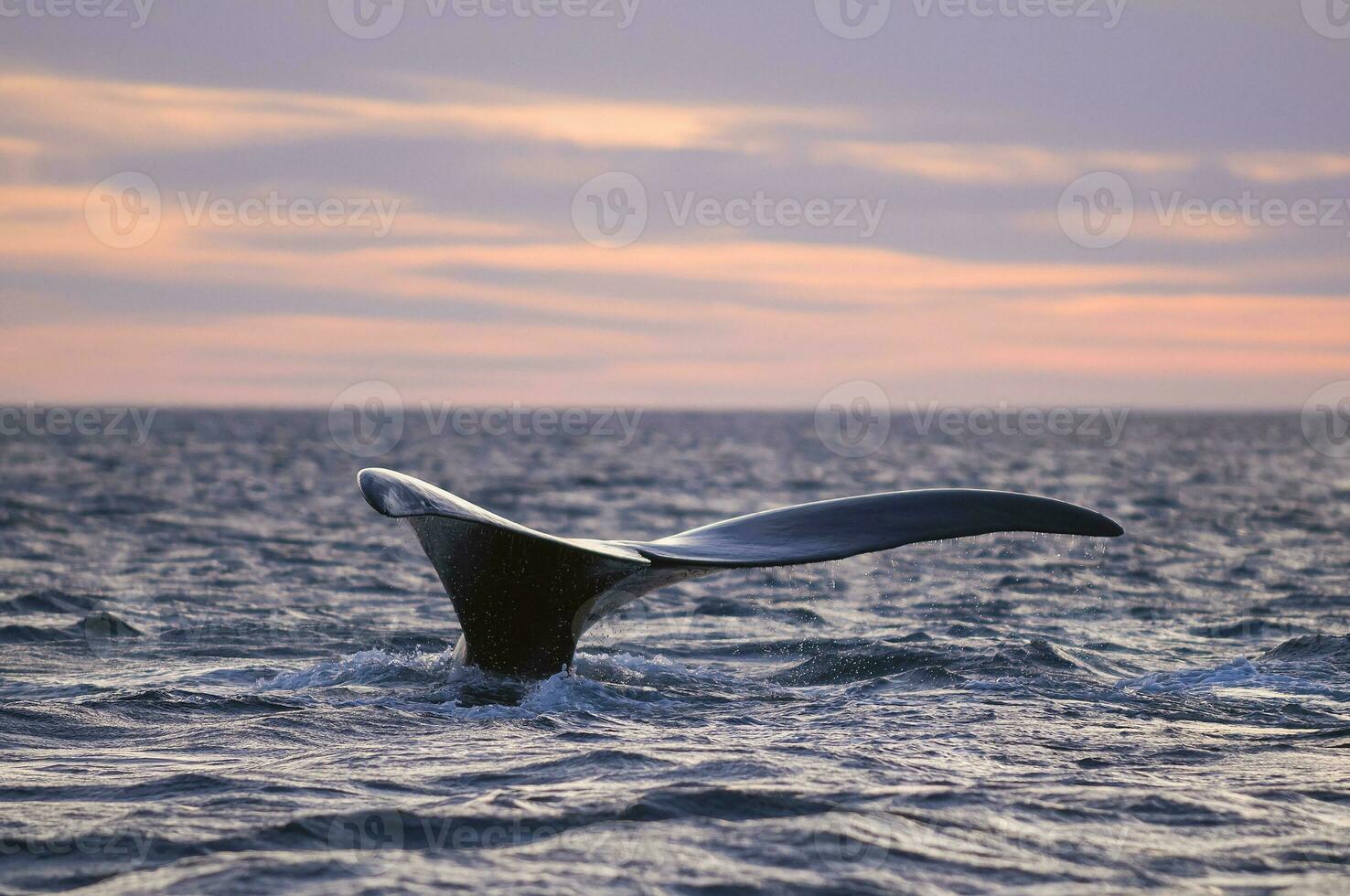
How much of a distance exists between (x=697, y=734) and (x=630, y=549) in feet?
3.22

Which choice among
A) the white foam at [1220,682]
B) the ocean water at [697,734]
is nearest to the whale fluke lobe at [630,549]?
the ocean water at [697,734]

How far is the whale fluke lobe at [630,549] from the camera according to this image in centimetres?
698

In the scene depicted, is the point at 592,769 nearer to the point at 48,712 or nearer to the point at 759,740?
the point at 759,740

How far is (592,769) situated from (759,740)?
994 mm

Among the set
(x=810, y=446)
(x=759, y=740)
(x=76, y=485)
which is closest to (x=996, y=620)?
(x=759, y=740)

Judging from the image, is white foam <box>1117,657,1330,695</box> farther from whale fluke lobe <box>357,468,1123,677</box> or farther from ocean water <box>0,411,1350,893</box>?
whale fluke lobe <box>357,468,1123,677</box>

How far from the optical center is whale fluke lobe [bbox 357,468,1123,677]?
698cm

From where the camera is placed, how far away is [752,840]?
5.36 m

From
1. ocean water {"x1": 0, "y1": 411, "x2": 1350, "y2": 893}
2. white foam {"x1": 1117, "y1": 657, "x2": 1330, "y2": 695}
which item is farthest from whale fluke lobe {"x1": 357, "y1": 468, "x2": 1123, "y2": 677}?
white foam {"x1": 1117, "y1": 657, "x2": 1330, "y2": 695}

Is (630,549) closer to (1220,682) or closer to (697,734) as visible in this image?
(697,734)

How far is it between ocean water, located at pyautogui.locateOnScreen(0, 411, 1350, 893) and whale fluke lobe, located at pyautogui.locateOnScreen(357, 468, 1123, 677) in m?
0.47

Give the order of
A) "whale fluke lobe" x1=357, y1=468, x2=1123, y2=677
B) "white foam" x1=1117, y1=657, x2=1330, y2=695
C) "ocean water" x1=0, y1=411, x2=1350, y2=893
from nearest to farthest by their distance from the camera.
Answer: "ocean water" x1=0, y1=411, x2=1350, y2=893 < "whale fluke lobe" x1=357, y1=468, x2=1123, y2=677 < "white foam" x1=1117, y1=657, x2=1330, y2=695

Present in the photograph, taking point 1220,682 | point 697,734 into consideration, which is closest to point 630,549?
point 697,734

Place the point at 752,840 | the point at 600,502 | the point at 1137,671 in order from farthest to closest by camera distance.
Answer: the point at 600,502
the point at 1137,671
the point at 752,840
